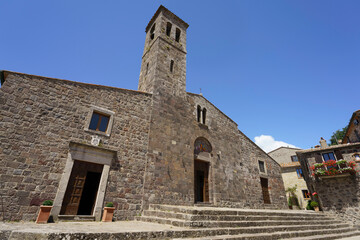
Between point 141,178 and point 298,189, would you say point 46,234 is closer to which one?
point 141,178

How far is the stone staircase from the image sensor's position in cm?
532

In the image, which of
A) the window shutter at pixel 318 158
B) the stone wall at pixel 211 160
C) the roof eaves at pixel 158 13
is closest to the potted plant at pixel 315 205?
the stone wall at pixel 211 160

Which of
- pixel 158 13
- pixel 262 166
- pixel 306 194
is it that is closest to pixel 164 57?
pixel 158 13

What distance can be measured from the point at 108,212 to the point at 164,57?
10.4 m

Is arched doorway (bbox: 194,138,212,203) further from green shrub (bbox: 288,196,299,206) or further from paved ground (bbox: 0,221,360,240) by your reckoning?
green shrub (bbox: 288,196,299,206)

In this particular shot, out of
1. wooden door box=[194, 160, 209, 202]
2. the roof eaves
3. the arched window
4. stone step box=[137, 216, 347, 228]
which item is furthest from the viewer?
the roof eaves

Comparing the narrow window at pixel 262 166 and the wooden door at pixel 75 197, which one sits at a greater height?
the narrow window at pixel 262 166

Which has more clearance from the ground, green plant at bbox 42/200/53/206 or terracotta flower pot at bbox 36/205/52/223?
green plant at bbox 42/200/53/206

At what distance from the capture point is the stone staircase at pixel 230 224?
17.4 feet

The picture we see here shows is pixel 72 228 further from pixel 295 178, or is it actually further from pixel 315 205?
pixel 295 178

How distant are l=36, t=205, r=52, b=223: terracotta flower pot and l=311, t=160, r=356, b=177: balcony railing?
1687 centimetres

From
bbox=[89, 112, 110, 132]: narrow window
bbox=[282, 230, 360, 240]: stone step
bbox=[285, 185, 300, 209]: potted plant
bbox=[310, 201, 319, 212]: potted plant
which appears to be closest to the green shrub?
bbox=[285, 185, 300, 209]: potted plant

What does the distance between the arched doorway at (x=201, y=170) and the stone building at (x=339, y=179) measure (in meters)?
8.65

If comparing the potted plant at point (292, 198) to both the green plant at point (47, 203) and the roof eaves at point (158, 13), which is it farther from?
the green plant at point (47, 203)
